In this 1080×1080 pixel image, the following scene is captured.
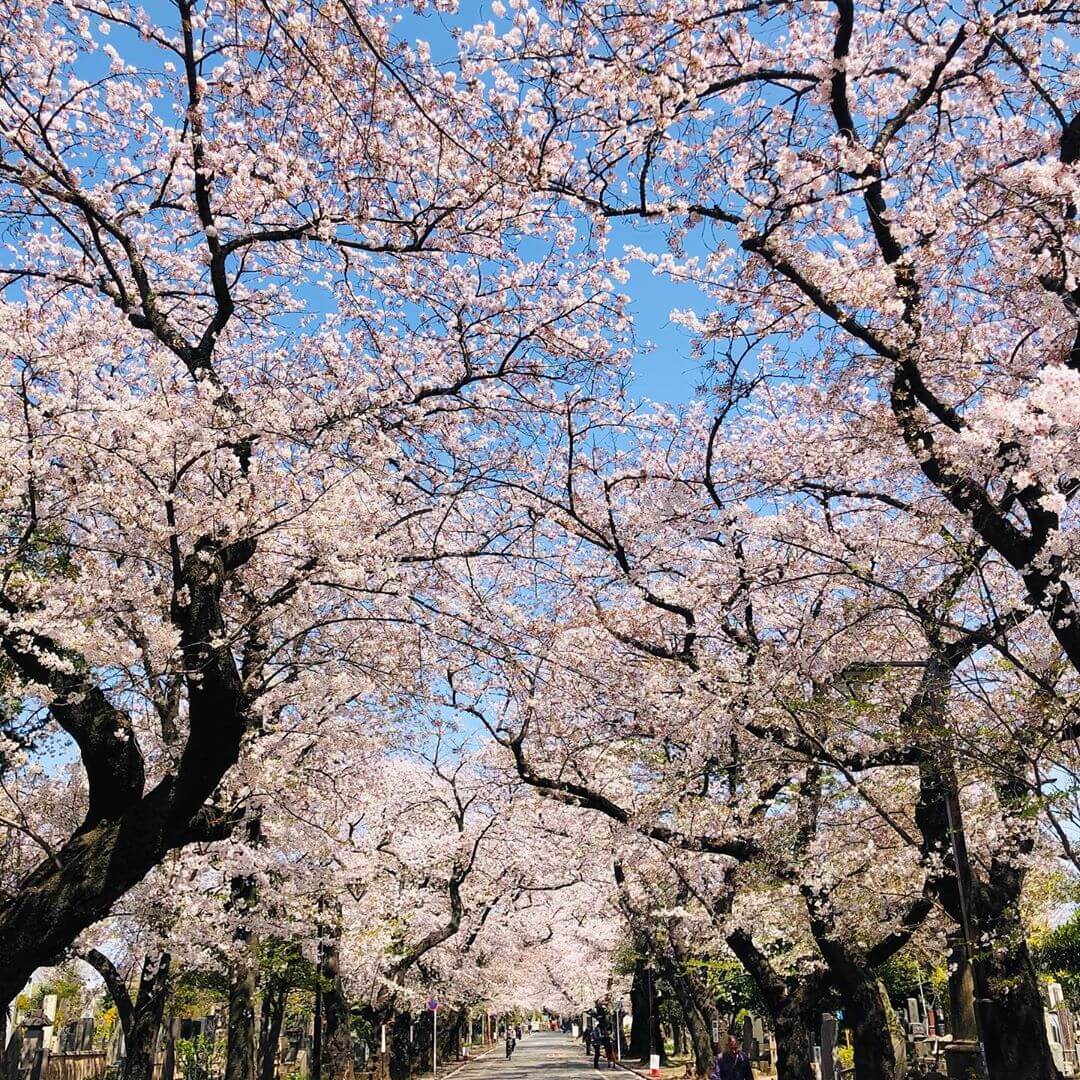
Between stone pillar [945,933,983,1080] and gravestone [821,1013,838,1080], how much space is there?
1.31 meters

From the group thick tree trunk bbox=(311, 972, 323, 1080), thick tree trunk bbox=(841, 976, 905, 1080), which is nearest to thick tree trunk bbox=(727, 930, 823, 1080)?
thick tree trunk bbox=(841, 976, 905, 1080)

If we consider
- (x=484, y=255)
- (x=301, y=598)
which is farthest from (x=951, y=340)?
(x=301, y=598)

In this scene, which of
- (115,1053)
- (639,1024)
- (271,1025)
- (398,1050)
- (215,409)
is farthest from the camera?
(639,1024)

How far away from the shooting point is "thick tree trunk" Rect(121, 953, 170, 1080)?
13.7 metres

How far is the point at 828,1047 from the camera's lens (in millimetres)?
12008

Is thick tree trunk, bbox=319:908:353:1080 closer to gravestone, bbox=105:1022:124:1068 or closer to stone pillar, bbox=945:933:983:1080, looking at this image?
gravestone, bbox=105:1022:124:1068

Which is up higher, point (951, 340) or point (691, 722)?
point (951, 340)

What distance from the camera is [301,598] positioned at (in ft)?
33.2

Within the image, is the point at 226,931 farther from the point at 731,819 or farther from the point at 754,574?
the point at 754,574

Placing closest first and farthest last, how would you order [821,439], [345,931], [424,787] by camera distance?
[821,439]
[345,931]
[424,787]

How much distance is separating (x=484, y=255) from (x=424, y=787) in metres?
21.5

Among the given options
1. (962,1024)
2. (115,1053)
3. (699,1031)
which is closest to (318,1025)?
(115,1053)

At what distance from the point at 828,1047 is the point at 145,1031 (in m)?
9.56

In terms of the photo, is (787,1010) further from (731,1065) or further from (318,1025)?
(318,1025)
